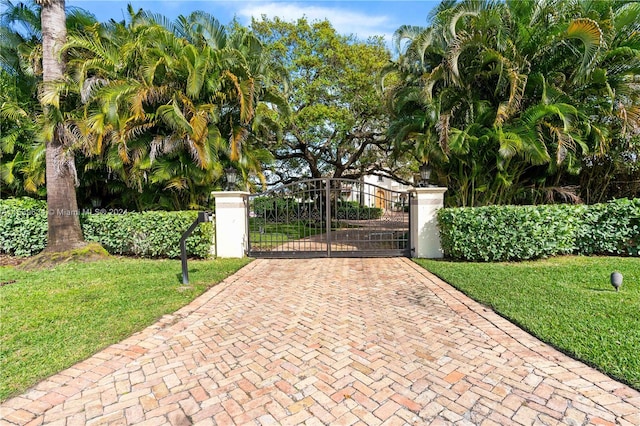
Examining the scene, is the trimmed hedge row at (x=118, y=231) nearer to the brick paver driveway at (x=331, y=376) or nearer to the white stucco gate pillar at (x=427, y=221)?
the brick paver driveway at (x=331, y=376)

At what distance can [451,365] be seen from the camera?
288 cm

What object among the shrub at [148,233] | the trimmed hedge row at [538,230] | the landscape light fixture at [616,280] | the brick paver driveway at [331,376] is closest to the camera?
the brick paver driveway at [331,376]

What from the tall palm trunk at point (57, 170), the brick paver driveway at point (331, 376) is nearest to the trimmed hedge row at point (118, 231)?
the tall palm trunk at point (57, 170)

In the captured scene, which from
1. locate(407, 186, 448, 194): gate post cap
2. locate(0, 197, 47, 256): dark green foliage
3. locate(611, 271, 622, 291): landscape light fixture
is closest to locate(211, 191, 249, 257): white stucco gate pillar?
locate(407, 186, 448, 194): gate post cap

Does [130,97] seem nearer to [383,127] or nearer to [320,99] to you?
[320,99]

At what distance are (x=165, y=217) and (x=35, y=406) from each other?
236 inches

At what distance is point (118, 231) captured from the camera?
328 inches

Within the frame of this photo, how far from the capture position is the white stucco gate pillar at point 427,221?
Answer: 310 inches

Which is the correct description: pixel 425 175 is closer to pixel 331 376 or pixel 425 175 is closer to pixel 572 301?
pixel 572 301

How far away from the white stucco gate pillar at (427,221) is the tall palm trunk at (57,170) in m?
8.61

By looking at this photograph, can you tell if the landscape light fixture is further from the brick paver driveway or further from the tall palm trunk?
the tall palm trunk

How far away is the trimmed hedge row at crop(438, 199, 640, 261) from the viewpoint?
682 cm

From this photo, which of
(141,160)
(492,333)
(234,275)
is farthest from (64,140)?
(492,333)

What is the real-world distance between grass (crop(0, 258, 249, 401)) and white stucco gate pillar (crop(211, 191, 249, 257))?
793mm
